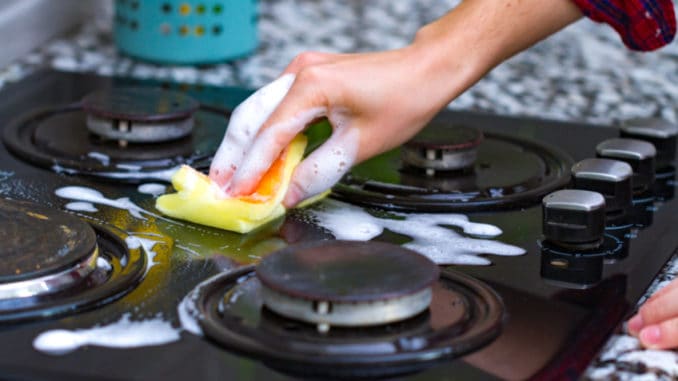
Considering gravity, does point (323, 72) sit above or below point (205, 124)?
above

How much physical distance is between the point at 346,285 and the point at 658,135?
61 cm

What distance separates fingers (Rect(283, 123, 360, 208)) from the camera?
103 centimetres

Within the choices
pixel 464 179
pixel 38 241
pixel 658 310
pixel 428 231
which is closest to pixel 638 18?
pixel 464 179

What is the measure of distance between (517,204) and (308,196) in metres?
0.21

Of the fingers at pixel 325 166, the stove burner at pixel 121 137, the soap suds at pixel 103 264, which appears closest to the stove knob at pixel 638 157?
the fingers at pixel 325 166

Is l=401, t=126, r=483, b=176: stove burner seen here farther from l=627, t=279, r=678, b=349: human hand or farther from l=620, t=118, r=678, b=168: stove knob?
l=627, t=279, r=678, b=349: human hand

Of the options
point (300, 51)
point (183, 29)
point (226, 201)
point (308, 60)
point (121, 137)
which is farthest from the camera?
point (300, 51)

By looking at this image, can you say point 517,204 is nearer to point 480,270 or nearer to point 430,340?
point 480,270

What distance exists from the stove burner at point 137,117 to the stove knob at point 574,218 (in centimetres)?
45

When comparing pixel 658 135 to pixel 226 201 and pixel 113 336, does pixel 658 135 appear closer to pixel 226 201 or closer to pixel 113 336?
pixel 226 201

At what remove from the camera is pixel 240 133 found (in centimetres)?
105

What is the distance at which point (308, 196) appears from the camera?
41.1 inches

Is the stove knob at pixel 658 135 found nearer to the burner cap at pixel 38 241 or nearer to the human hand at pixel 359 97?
the human hand at pixel 359 97

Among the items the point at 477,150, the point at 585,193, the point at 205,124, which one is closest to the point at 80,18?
the point at 205,124
